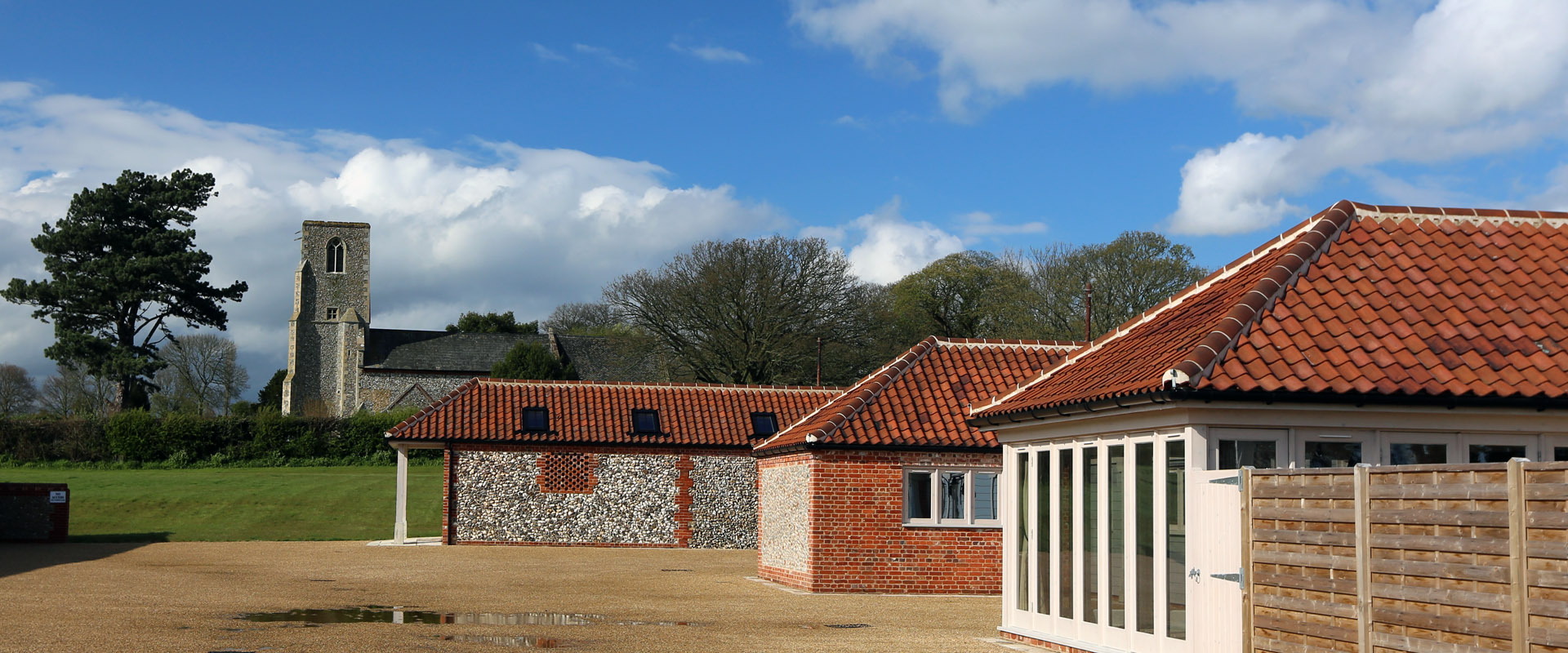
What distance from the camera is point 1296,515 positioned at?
319 inches

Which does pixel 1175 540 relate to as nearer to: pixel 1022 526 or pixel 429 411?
pixel 1022 526

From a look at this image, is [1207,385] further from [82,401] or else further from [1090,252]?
[82,401]

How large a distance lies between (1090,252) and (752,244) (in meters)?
12.8

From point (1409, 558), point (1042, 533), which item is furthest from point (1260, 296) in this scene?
point (1409, 558)

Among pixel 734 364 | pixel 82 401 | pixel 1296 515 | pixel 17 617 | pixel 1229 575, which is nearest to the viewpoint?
pixel 1296 515

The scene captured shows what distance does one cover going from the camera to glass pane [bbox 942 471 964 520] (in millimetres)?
19141

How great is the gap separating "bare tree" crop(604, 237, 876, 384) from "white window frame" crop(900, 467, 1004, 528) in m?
27.6

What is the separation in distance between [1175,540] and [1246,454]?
2.92 ft

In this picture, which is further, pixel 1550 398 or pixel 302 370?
pixel 302 370

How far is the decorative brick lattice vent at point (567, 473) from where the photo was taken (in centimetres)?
3012

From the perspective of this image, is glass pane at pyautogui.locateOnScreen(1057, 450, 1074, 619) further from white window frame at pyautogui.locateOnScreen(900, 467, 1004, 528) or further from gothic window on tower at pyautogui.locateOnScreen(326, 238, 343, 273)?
gothic window on tower at pyautogui.locateOnScreen(326, 238, 343, 273)

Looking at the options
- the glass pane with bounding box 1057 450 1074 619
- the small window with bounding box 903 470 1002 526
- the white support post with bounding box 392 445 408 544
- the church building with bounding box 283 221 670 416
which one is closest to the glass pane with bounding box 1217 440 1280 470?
the glass pane with bounding box 1057 450 1074 619

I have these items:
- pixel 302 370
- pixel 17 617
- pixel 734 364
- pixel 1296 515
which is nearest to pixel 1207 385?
pixel 1296 515

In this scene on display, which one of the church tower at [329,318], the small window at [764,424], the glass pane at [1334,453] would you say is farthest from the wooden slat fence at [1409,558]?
the church tower at [329,318]
